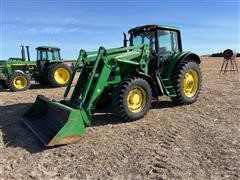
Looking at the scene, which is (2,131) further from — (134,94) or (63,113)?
(134,94)

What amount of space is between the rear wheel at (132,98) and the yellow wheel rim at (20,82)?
9165 millimetres

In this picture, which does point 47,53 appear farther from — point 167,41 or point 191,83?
point 191,83

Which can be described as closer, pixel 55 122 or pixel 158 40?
pixel 55 122

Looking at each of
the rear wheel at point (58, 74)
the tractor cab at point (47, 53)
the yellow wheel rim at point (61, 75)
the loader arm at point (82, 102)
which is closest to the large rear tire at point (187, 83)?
the loader arm at point (82, 102)

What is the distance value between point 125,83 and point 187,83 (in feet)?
9.10

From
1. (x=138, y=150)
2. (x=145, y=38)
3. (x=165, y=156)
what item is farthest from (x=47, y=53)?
(x=165, y=156)

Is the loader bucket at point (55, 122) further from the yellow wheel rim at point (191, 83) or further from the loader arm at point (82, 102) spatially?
the yellow wheel rim at point (191, 83)

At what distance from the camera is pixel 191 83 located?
9.61m

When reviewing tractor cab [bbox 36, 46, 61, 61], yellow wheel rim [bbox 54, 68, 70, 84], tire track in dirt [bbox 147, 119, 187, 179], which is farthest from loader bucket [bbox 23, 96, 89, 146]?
tractor cab [bbox 36, 46, 61, 61]

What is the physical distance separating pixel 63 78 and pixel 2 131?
9395mm

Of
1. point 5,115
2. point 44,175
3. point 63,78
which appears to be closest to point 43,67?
point 63,78

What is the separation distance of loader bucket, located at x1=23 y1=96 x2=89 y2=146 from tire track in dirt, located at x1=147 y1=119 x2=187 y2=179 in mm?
1513

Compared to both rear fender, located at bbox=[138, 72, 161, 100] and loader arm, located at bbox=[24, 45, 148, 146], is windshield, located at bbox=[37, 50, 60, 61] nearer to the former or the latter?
loader arm, located at bbox=[24, 45, 148, 146]

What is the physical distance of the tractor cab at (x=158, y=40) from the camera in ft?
29.0
